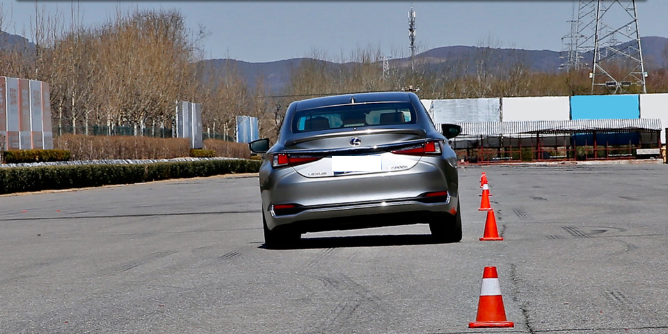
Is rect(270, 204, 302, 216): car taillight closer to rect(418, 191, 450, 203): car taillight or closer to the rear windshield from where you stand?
the rear windshield

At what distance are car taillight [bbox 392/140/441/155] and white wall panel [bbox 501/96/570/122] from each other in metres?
72.6

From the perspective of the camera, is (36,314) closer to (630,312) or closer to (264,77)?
(630,312)

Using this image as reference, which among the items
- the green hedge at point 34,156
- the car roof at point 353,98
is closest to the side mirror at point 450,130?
the car roof at point 353,98

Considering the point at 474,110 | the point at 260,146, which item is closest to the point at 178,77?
the point at 474,110

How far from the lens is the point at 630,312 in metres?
5.59

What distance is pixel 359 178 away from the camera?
28.6 feet

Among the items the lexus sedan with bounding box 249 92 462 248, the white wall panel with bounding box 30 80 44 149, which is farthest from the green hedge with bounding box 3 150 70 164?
the lexus sedan with bounding box 249 92 462 248

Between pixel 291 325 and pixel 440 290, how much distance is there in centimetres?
152

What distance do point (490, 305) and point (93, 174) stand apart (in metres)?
32.6

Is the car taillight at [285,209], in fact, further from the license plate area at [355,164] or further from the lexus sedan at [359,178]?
→ the license plate area at [355,164]

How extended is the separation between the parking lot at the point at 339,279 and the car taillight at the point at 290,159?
3.02 feet

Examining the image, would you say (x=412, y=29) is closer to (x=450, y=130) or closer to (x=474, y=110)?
(x=474, y=110)

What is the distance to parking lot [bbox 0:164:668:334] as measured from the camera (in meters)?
5.60

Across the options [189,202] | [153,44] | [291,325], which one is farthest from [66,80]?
[291,325]
